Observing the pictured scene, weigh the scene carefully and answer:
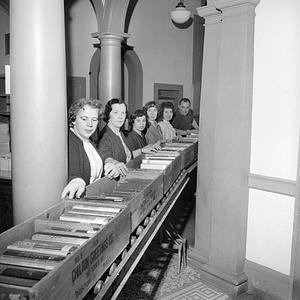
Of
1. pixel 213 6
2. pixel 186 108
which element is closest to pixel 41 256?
pixel 213 6

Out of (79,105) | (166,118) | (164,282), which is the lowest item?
(164,282)

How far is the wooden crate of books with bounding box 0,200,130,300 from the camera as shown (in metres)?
1.27

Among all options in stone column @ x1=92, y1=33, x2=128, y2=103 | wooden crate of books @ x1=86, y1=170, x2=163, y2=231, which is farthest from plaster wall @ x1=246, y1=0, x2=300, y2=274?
stone column @ x1=92, y1=33, x2=128, y2=103

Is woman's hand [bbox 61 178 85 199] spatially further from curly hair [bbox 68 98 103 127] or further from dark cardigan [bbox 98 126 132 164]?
dark cardigan [bbox 98 126 132 164]

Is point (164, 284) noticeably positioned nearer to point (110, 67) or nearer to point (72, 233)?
point (72, 233)

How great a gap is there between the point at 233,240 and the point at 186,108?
3.16 meters

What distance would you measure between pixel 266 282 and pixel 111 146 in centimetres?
194

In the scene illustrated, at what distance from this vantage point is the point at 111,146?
3484 mm

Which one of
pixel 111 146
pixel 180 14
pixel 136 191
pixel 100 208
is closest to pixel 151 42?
pixel 180 14

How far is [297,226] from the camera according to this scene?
3232 millimetres

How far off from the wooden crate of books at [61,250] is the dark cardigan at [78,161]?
0.75 metres

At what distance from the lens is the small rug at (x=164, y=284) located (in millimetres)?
3518

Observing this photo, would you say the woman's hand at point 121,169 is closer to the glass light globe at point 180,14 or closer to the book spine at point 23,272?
the book spine at point 23,272

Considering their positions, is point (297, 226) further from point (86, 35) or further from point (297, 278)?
point (86, 35)
